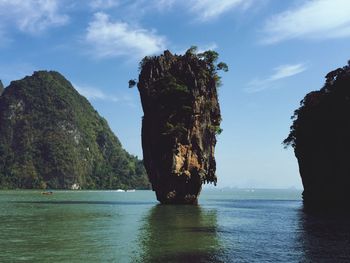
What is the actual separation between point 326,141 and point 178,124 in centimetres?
2058

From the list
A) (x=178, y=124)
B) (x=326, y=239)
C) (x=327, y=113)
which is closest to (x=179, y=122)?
(x=178, y=124)

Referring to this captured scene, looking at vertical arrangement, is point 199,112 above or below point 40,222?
above

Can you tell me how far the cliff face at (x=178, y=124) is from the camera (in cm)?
6450

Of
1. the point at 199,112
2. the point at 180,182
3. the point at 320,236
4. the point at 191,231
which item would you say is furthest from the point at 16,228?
the point at 199,112

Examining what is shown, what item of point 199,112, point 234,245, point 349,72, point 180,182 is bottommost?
point 234,245

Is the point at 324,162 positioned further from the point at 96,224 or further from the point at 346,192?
the point at 96,224

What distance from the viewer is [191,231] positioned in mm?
32469

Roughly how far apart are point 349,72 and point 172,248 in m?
44.5

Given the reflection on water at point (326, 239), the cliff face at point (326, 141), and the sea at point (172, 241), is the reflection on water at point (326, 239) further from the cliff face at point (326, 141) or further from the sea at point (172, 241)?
the cliff face at point (326, 141)

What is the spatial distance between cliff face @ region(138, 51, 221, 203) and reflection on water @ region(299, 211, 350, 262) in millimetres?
25267

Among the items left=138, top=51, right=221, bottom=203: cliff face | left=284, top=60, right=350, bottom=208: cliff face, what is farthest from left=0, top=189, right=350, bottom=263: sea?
left=138, top=51, right=221, bottom=203: cliff face

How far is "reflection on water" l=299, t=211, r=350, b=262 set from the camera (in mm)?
22845

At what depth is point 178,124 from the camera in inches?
2547

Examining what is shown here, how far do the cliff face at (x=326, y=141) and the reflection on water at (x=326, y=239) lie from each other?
17.2 meters
